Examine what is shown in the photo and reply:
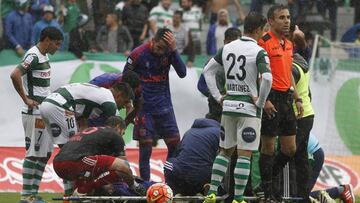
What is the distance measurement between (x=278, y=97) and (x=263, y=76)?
73 centimetres

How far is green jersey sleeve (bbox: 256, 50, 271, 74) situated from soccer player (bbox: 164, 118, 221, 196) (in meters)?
1.30

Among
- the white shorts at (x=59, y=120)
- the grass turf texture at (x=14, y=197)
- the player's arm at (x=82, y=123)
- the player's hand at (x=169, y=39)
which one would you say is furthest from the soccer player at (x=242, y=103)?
the grass turf texture at (x=14, y=197)

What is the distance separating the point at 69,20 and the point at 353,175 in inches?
265

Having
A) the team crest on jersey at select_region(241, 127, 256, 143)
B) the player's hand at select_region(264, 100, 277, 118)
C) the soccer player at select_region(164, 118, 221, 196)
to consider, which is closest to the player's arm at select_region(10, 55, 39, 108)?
the soccer player at select_region(164, 118, 221, 196)

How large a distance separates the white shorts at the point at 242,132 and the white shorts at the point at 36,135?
2.94 m

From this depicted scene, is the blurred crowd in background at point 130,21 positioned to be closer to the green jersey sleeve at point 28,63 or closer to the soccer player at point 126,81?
the green jersey sleeve at point 28,63

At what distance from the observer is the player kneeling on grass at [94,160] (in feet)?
37.8

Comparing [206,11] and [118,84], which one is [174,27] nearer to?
[206,11]

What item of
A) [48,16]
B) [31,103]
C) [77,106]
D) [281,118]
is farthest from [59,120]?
[48,16]

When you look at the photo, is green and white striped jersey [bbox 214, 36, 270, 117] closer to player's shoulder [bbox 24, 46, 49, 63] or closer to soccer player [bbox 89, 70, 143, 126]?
soccer player [bbox 89, 70, 143, 126]

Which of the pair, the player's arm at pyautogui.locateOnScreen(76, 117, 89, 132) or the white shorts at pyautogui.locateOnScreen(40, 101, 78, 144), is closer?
the white shorts at pyautogui.locateOnScreen(40, 101, 78, 144)

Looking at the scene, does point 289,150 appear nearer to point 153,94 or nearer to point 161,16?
point 153,94

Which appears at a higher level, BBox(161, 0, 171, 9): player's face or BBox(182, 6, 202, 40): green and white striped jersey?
BBox(161, 0, 171, 9): player's face

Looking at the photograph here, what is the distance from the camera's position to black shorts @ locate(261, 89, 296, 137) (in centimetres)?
1218
